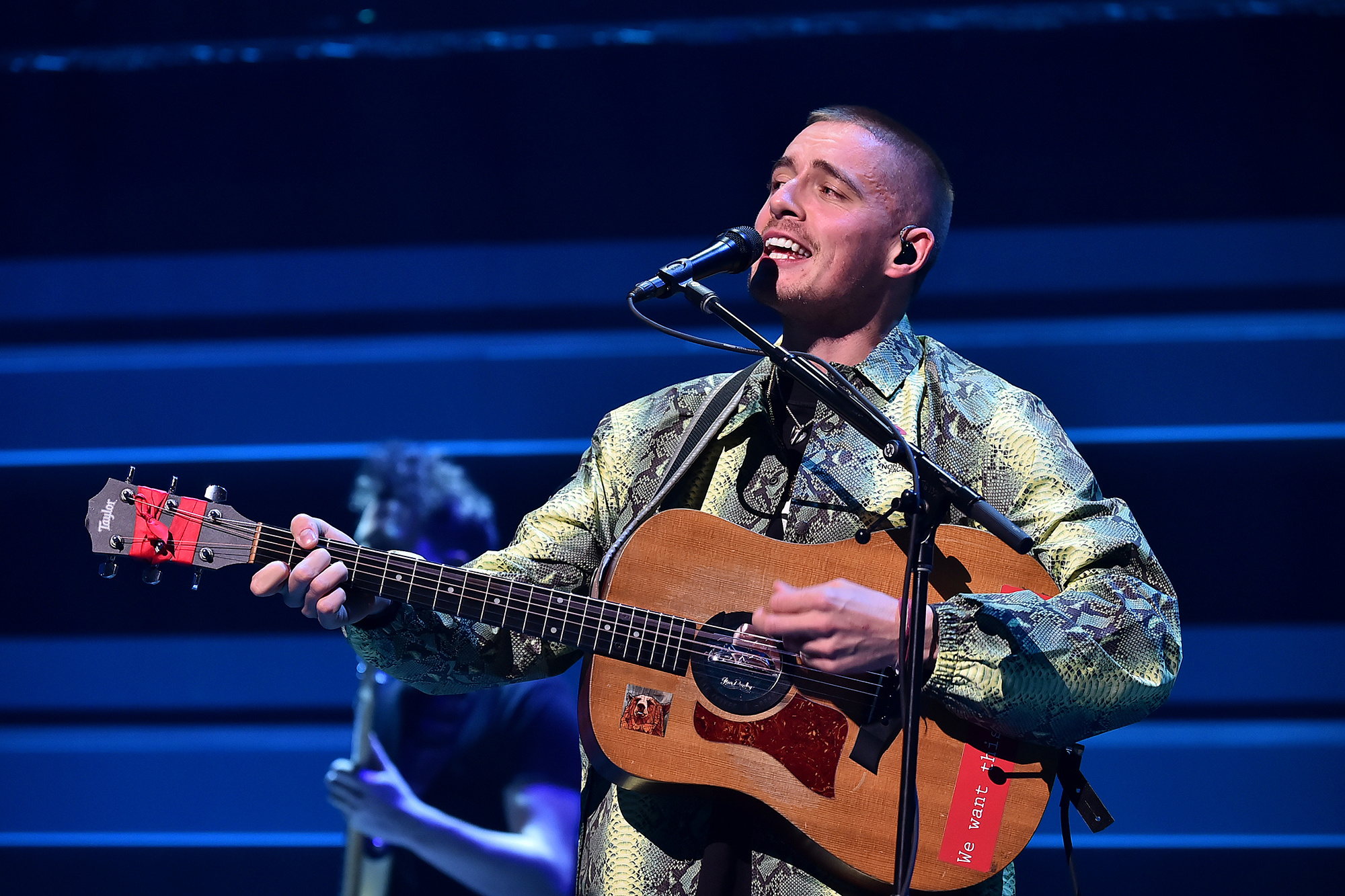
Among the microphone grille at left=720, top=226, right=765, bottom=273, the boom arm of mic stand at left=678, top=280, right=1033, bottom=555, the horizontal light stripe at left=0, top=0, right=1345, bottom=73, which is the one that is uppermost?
the horizontal light stripe at left=0, top=0, right=1345, bottom=73

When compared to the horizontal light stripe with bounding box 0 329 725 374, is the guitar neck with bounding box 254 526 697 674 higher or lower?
lower

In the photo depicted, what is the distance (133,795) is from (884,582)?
3.12 metres

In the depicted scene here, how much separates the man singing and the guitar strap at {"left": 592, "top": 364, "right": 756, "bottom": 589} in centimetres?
2

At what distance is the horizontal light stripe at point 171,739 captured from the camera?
391 centimetres

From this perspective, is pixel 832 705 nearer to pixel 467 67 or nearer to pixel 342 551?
pixel 342 551

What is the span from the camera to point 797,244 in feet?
7.20

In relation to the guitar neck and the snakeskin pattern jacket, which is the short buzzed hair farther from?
the guitar neck

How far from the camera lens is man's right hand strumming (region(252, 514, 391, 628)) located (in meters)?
1.84

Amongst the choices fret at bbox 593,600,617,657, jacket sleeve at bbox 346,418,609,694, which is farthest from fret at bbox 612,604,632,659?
jacket sleeve at bbox 346,418,609,694

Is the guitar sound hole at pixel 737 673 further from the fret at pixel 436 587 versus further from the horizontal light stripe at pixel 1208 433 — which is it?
the horizontal light stripe at pixel 1208 433

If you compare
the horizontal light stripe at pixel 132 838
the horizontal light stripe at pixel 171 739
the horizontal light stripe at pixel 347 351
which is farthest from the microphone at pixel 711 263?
the horizontal light stripe at pixel 132 838

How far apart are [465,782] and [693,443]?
1.63m

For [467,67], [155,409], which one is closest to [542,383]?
[467,67]

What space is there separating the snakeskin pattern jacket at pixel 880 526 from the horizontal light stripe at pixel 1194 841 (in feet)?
5.80
